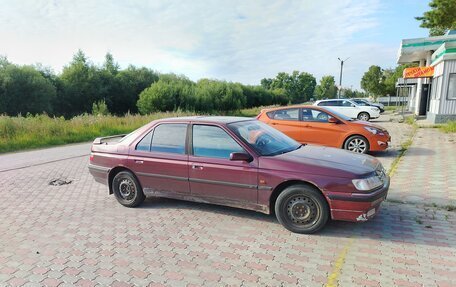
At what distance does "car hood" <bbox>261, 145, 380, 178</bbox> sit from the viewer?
3.85 m

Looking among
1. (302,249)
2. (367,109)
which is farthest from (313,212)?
(367,109)

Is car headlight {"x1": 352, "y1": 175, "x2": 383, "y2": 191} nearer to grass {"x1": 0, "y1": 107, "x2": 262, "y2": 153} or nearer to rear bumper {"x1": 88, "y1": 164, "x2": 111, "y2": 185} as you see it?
rear bumper {"x1": 88, "y1": 164, "x2": 111, "y2": 185}

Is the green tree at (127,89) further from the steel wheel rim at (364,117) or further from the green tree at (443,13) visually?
the green tree at (443,13)

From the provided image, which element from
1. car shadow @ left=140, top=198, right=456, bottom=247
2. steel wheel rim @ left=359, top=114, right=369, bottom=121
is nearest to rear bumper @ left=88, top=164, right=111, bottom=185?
car shadow @ left=140, top=198, right=456, bottom=247

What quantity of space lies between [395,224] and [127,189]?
4.13 metres

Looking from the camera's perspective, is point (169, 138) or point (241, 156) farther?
point (169, 138)

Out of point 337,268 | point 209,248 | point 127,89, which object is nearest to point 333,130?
point 337,268

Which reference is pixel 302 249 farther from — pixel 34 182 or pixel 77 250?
pixel 34 182

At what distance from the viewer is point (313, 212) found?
3967 mm

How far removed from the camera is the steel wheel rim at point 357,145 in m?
8.74

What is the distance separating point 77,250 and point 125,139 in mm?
2143

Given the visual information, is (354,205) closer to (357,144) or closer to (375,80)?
(357,144)

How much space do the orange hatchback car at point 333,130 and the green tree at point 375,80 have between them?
182 ft

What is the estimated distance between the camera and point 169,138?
493 cm
